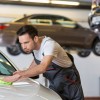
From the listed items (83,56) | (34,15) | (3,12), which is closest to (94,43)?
(83,56)

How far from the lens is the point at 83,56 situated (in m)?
7.45

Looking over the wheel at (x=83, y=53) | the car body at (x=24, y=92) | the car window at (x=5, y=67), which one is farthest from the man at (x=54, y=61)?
the wheel at (x=83, y=53)

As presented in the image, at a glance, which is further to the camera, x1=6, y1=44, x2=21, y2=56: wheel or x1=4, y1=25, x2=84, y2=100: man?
x1=6, y1=44, x2=21, y2=56: wheel

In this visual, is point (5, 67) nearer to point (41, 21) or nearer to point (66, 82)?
point (66, 82)

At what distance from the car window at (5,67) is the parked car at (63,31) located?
133 inches

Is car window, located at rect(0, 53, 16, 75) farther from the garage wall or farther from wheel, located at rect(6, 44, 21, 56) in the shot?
wheel, located at rect(6, 44, 21, 56)

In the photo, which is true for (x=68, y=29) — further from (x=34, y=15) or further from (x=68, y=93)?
(x=68, y=93)

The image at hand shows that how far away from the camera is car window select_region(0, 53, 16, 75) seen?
12.1 ft

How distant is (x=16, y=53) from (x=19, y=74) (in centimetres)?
440

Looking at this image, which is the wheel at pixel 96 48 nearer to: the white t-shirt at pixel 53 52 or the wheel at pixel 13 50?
the wheel at pixel 13 50

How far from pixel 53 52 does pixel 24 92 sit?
51 cm

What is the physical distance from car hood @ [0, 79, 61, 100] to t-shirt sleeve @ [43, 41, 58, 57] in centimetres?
32

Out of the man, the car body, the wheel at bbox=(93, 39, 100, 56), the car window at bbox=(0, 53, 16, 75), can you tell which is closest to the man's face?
the man

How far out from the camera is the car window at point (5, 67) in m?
3.67
